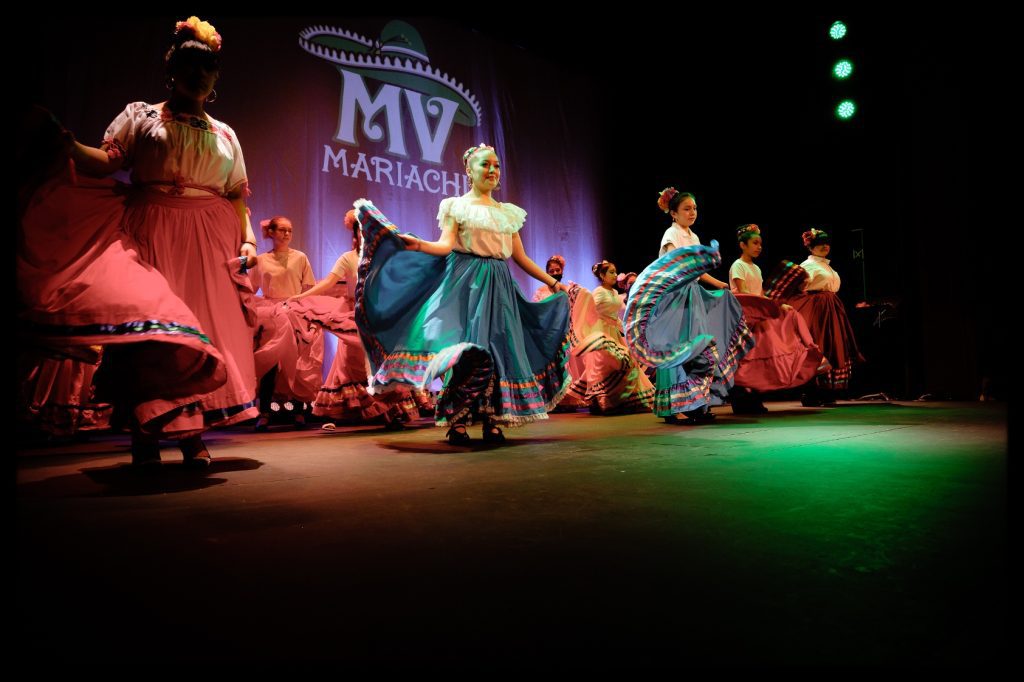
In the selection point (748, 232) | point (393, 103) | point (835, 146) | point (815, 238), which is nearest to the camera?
point (748, 232)

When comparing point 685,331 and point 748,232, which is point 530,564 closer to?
point 685,331

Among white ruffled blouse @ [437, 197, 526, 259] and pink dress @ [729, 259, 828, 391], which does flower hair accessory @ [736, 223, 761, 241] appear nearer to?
pink dress @ [729, 259, 828, 391]

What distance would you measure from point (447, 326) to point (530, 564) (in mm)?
2605

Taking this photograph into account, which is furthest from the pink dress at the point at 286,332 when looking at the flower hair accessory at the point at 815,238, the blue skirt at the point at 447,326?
the flower hair accessory at the point at 815,238

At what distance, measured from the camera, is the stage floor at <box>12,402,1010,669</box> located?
102cm

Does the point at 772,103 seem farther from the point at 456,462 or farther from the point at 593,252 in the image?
the point at 456,462

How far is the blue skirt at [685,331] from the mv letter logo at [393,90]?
3.91 meters

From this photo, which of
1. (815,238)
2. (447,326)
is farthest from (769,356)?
(447,326)

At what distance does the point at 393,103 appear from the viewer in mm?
7883

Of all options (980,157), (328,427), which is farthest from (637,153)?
(328,427)

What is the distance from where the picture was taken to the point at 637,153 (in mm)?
9594

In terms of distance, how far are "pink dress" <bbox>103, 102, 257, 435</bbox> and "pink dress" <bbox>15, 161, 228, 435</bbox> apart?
104mm

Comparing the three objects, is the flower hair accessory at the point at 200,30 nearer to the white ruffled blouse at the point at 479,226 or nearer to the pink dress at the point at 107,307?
the pink dress at the point at 107,307

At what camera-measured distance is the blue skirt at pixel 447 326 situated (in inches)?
155
